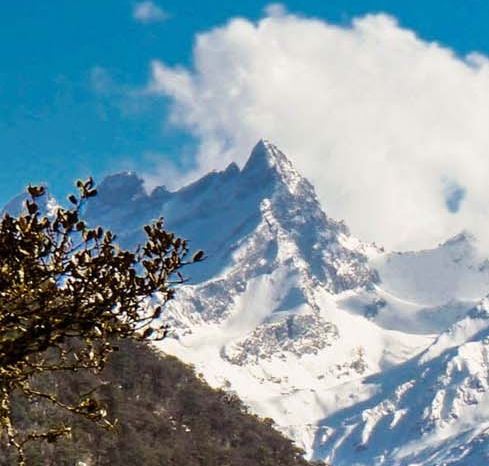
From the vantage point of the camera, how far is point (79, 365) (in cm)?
1541

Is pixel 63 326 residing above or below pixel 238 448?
below

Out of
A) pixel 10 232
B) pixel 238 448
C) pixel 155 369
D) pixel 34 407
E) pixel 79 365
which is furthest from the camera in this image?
pixel 155 369

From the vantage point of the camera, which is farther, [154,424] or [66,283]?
[154,424]

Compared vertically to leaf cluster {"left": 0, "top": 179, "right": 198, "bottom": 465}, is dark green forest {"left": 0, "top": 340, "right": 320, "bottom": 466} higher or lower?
higher

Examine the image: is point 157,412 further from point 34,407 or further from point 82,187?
point 82,187

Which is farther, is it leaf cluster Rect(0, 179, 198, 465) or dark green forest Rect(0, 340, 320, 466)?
dark green forest Rect(0, 340, 320, 466)

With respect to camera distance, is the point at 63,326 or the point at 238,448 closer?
the point at 63,326

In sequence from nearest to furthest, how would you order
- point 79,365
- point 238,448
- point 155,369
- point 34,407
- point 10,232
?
point 10,232 → point 79,365 → point 34,407 → point 238,448 → point 155,369

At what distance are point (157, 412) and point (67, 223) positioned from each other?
375 ft

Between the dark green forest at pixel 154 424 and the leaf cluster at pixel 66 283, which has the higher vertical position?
the dark green forest at pixel 154 424

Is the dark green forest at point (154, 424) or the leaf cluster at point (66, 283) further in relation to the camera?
the dark green forest at point (154, 424)

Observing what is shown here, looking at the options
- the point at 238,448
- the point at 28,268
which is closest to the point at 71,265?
the point at 28,268

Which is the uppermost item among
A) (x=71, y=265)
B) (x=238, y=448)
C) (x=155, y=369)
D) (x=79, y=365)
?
(x=155, y=369)

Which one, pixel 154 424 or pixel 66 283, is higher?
pixel 154 424
